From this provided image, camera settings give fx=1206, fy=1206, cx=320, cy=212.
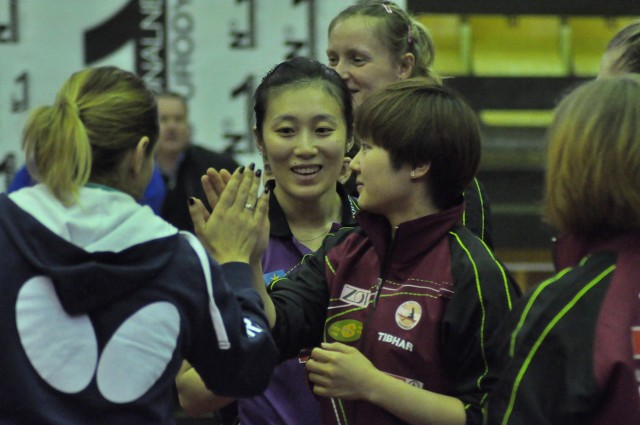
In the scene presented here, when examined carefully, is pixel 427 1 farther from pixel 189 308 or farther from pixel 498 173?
pixel 189 308

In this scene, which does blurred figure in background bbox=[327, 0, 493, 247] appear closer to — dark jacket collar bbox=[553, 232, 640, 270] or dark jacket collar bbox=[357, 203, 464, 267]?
dark jacket collar bbox=[357, 203, 464, 267]

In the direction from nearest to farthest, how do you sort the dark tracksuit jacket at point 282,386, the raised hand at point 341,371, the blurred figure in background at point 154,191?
the raised hand at point 341,371
the dark tracksuit jacket at point 282,386
the blurred figure in background at point 154,191

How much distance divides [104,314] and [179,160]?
291 centimetres

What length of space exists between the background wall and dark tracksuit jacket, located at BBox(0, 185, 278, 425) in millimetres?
3101

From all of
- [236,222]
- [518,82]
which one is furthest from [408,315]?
[518,82]

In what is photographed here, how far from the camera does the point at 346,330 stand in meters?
2.41

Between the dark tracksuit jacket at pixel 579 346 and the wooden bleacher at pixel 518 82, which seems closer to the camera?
the dark tracksuit jacket at pixel 579 346

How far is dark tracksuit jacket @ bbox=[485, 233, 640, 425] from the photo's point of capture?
185 centimetres

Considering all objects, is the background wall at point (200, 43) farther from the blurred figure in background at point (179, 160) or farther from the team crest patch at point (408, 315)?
the team crest patch at point (408, 315)

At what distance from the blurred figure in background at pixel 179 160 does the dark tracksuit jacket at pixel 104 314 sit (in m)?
2.51

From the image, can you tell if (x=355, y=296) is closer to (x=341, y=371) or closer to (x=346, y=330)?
(x=346, y=330)

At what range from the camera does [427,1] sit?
595 cm

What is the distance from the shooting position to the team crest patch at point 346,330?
7.84ft

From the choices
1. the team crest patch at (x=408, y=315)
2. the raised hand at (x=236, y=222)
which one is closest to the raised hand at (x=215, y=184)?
the raised hand at (x=236, y=222)
